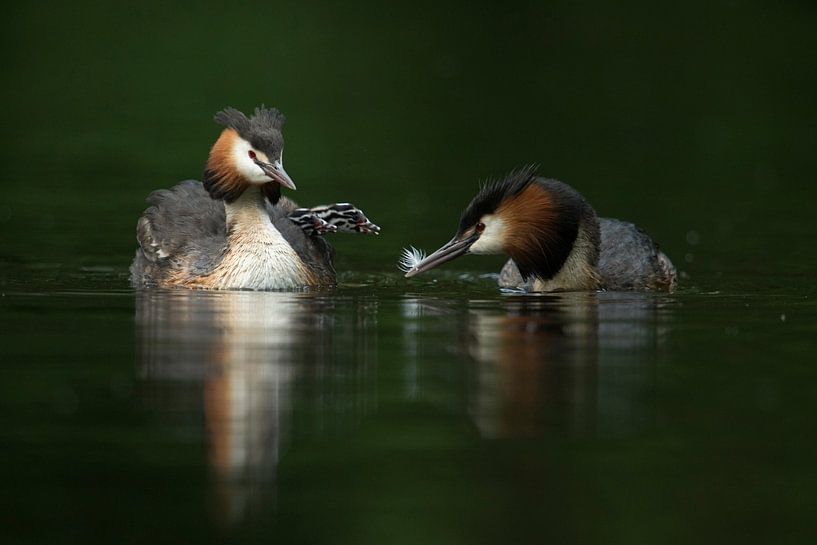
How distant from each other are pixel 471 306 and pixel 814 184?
Answer: 363 inches

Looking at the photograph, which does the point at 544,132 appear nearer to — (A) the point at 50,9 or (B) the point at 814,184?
(B) the point at 814,184

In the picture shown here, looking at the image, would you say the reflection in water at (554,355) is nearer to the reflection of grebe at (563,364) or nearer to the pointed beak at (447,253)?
the reflection of grebe at (563,364)

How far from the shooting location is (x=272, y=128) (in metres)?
13.1

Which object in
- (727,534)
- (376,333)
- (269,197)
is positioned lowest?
(727,534)

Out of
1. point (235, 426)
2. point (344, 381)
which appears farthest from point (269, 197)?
point (235, 426)

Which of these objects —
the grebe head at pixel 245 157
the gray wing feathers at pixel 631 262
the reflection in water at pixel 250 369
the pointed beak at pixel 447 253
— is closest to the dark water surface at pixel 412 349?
the reflection in water at pixel 250 369

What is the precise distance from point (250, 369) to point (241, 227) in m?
4.41

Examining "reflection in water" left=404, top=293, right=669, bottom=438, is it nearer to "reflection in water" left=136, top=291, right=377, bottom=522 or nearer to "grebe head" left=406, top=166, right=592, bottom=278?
"grebe head" left=406, top=166, right=592, bottom=278

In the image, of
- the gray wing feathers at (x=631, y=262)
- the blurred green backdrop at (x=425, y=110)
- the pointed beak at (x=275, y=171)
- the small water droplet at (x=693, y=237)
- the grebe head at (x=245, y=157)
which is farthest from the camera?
the blurred green backdrop at (x=425, y=110)

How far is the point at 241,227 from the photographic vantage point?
1316 centimetres

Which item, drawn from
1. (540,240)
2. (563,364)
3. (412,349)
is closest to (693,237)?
(540,240)

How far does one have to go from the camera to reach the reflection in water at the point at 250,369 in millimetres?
7223

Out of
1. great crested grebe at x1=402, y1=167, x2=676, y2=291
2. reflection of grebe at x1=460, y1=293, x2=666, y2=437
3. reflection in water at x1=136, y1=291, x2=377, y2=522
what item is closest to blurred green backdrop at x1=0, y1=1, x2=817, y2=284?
great crested grebe at x1=402, y1=167, x2=676, y2=291

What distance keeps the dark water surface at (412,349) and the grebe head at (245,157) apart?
1.03m
